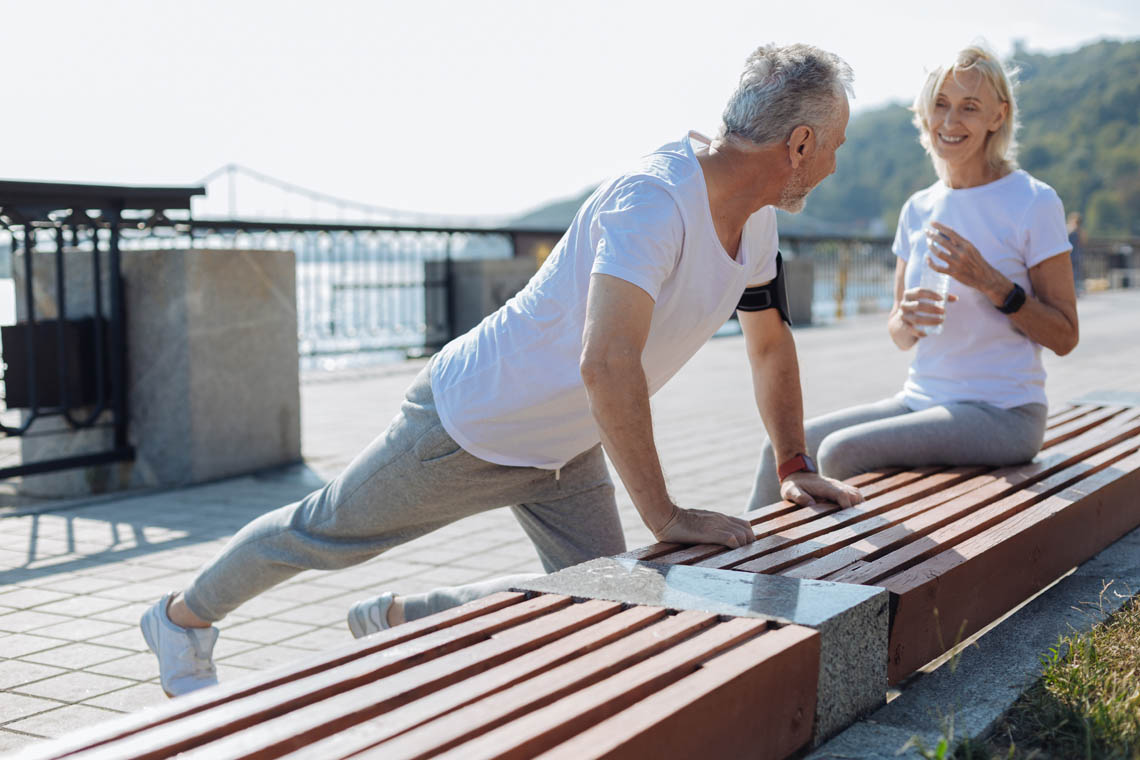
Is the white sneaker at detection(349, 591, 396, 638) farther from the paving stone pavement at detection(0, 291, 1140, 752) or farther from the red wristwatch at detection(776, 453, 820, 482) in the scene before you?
the red wristwatch at detection(776, 453, 820, 482)

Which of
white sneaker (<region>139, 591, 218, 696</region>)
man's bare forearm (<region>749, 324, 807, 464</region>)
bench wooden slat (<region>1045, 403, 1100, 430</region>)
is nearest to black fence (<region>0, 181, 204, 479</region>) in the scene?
white sneaker (<region>139, 591, 218, 696</region>)

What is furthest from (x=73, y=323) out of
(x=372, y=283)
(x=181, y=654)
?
(x=372, y=283)

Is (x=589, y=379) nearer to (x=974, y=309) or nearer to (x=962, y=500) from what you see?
(x=962, y=500)

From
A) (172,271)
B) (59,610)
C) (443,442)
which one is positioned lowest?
(59,610)

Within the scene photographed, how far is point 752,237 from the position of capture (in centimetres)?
304

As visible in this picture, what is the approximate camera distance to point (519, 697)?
192 centimetres

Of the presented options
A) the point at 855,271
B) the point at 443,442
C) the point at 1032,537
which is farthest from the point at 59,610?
the point at 855,271

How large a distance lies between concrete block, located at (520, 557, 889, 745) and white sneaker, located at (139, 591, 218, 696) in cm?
122

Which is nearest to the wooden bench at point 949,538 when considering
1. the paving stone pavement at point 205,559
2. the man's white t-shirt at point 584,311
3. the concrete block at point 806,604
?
the concrete block at point 806,604

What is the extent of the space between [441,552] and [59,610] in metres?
1.47

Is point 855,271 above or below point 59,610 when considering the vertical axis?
above

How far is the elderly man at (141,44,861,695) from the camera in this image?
2.66 meters

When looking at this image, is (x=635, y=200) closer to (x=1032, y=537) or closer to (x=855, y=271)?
(x=1032, y=537)

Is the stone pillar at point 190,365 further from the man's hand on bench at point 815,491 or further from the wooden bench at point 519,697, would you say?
the wooden bench at point 519,697
